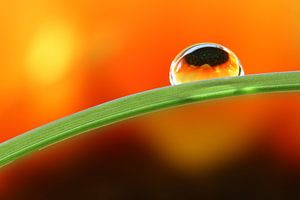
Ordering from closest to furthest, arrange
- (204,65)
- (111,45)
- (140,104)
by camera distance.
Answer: (140,104) → (204,65) → (111,45)

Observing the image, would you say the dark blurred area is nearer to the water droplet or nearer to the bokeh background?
the bokeh background

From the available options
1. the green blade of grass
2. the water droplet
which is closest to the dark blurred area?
the green blade of grass

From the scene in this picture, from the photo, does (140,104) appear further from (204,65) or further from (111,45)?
(111,45)

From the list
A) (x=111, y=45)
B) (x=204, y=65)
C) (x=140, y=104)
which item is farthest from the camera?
(x=111, y=45)

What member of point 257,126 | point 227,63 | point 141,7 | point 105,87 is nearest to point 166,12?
point 141,7

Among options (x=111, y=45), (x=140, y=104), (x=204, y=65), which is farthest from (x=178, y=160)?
(x=111, y=45)

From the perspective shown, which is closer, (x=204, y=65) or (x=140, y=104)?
(x=140, y=104)
